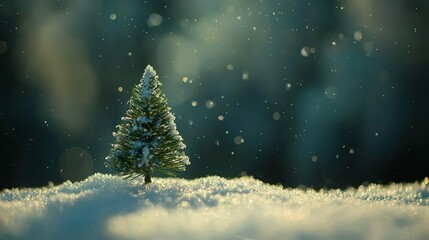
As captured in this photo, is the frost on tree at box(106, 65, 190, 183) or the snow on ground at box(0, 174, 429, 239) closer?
→ the snow on ground at box(0, 174, 429, 239)

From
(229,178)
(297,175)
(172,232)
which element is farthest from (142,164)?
(297,175)

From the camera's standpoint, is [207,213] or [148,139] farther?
[148,139]

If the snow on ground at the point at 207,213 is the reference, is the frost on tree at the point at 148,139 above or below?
above

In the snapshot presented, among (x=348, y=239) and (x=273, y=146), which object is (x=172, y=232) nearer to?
(x=348, y=239)

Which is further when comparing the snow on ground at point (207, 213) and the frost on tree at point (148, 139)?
the frost on tree at point (148, 139)

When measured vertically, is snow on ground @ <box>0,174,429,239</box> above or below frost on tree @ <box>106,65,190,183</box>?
below
